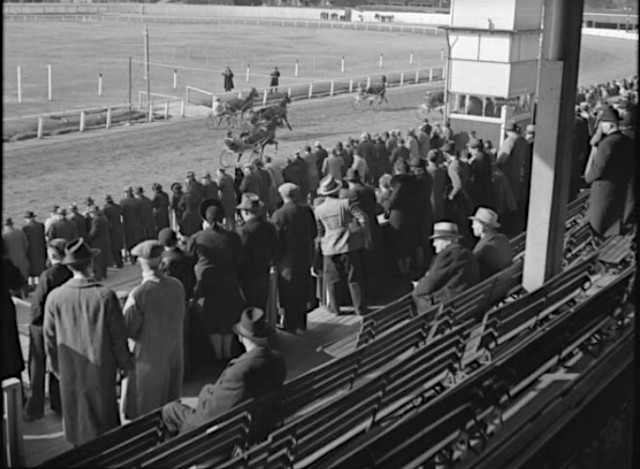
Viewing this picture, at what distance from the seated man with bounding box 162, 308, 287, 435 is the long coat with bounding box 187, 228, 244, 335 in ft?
7.59

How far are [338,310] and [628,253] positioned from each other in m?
2.63

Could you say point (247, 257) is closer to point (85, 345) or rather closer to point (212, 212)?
point (212, 212)

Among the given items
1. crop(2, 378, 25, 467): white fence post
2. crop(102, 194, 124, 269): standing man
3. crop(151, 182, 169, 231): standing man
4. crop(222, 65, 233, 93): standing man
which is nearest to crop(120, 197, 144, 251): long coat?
crop(102, 194, 124, 269): standing man

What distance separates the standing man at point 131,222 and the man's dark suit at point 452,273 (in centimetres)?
586

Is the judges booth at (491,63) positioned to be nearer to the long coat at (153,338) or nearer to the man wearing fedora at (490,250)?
the man wearing fedora at (490,250)

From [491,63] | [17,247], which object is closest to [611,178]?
[17,247]

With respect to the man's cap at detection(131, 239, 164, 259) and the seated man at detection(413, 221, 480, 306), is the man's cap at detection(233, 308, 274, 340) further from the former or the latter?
the seated man at detection(413, 221, 480, 306)

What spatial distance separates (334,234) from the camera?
26.9 feet

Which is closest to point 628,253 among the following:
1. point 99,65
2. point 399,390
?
point 399,390

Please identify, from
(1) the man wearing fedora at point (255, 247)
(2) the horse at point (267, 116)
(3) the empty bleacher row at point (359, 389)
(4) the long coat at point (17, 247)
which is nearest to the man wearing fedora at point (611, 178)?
(3) the empty bleacher row at point (359, 389)

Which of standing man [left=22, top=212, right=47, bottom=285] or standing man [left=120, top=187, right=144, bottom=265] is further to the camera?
standing man [left=120, top=187, right=144, bottom=265]

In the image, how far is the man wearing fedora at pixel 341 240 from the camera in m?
8.14

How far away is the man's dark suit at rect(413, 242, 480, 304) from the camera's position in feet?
21.0

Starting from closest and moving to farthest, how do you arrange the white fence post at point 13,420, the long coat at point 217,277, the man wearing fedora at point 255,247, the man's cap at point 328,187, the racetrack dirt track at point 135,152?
the white fence post at point 13,420 → the long coat at point 217,277 → the man wearing fedora at point 255,247 → the man's cap at point 328,187 → the racetrack dirt track at point 135,152
